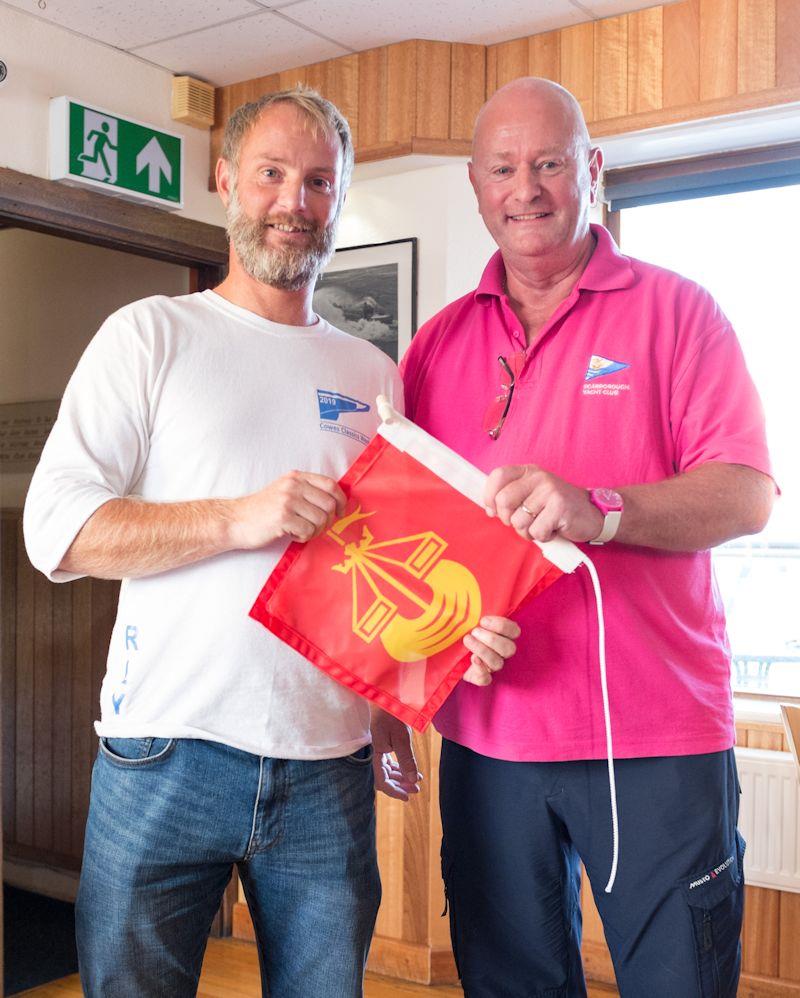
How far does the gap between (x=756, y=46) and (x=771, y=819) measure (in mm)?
2073

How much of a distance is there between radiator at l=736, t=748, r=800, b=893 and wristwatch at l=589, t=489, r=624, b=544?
1.79 meters

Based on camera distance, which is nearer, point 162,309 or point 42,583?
point 162,309

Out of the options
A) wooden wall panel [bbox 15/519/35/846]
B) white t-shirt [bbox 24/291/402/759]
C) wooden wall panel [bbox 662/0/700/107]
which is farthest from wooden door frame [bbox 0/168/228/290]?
white t-shirt [bbox 24/291/402/759]

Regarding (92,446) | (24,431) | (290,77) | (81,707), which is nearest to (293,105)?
(92,446)

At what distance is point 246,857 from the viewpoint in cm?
159

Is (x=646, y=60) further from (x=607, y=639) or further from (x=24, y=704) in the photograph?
(x=24, y=704)

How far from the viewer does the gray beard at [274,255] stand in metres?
1.69

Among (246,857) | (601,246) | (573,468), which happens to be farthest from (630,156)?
(246,857)

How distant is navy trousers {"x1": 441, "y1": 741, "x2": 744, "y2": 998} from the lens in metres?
1.62

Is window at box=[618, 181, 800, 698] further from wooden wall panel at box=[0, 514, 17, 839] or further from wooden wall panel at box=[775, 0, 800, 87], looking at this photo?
wooden wall panel at box=[0, 514, 17, 839]

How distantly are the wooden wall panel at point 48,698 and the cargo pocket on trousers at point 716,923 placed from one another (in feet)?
9.23

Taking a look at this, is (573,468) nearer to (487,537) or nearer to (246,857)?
(487,537)

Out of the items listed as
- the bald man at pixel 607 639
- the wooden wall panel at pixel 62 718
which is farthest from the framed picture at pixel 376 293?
the bald man at pixel 607 639

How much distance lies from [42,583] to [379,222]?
1.90m
